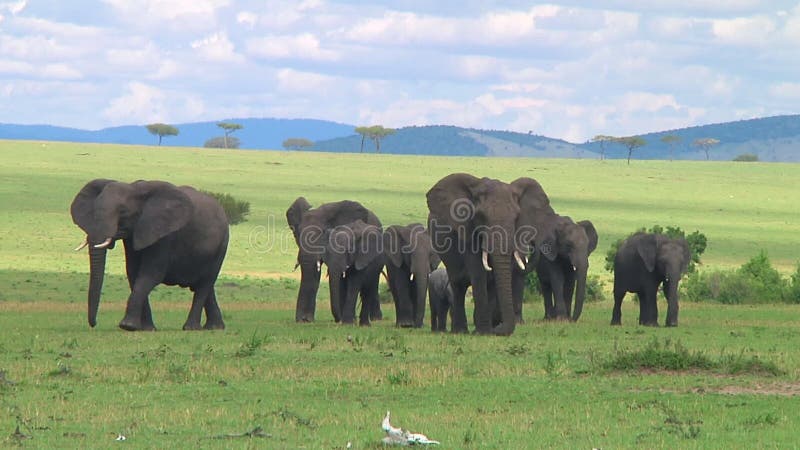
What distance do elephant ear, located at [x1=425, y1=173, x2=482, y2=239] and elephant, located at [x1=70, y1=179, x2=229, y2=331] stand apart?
438cm

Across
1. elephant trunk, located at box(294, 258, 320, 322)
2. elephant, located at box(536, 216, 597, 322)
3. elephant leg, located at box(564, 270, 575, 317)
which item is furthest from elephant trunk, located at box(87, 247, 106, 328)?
elephant leg, located at box(564, 270, 575, 317)

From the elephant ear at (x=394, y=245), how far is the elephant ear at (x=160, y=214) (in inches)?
164

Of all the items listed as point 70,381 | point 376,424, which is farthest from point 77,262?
point 376,424

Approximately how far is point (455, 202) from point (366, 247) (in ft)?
13.0

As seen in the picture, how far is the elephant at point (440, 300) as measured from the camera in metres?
28.5

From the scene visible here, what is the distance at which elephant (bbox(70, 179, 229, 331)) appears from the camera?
2581 cm

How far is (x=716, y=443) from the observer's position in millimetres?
13602

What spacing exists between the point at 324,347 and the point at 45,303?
18.0 metres

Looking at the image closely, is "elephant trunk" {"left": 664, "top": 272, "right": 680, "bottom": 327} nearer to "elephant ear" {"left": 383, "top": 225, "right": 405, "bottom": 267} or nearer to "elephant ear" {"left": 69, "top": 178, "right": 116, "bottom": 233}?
"elephant ear" {"left": 383, "top": 225, "right": 405, "bottom": 267}

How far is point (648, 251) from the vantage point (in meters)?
31.1

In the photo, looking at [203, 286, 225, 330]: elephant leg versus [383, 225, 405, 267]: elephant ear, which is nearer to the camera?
[203, 286, 225, 330]: elephant leg

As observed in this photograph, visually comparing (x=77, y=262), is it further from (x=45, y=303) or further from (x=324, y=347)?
(x=324, y=347)

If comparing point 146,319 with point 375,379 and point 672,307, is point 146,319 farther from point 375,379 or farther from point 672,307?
point 672,307

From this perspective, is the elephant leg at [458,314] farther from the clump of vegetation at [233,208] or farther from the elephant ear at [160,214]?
the clump of vegetation at [233,208]
